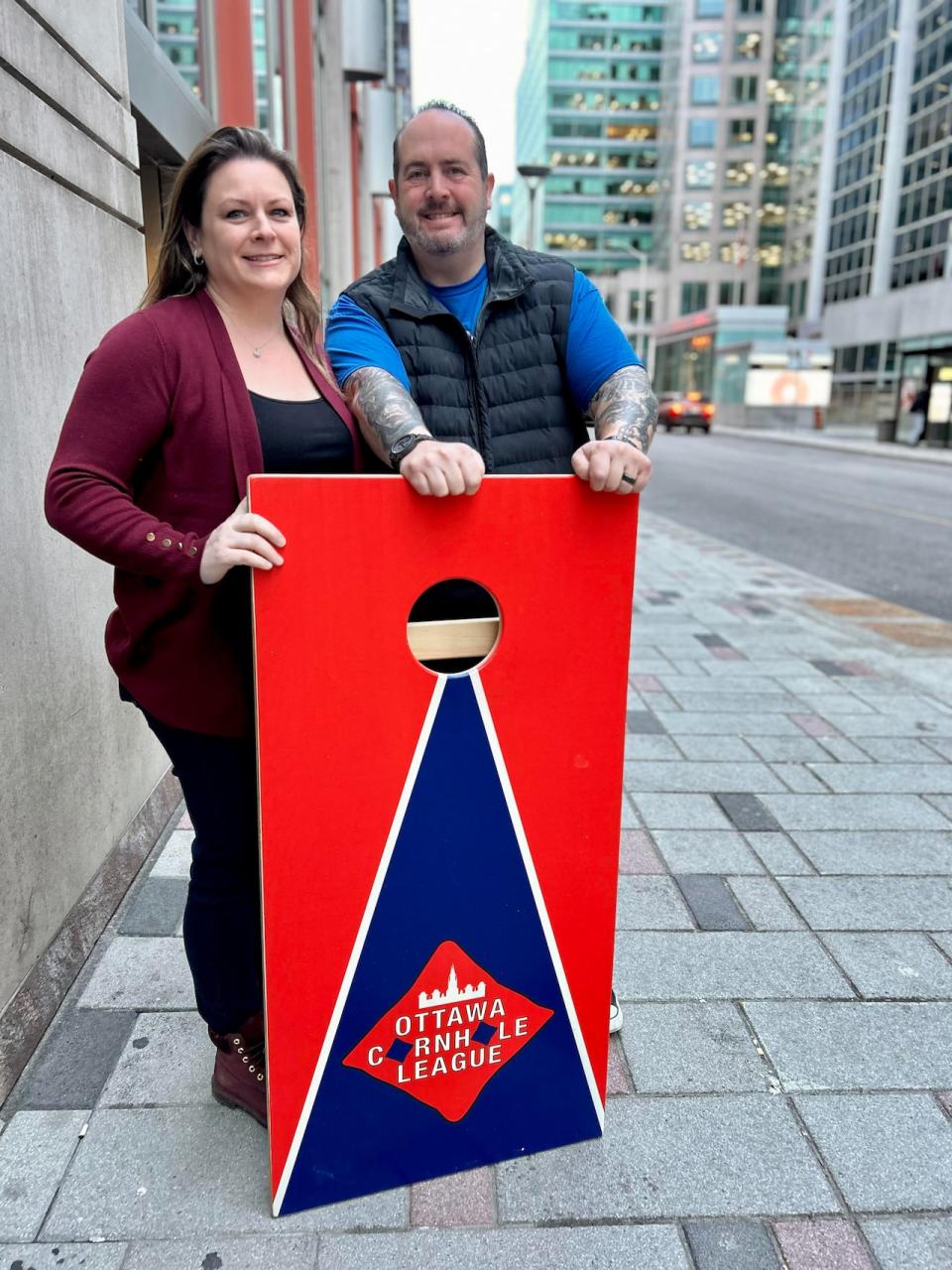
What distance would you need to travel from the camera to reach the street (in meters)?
9.20

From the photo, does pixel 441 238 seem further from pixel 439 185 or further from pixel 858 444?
pixel 858 444

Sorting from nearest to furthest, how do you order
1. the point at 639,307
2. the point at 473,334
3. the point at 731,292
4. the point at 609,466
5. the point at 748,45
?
the point at 609,466 < the point at 473,334 < the point at 748,45 < the point at 731,292 < the point at 639,307

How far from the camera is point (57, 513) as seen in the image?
5.48 feet

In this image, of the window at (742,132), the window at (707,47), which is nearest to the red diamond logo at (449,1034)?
the window at (742,132)

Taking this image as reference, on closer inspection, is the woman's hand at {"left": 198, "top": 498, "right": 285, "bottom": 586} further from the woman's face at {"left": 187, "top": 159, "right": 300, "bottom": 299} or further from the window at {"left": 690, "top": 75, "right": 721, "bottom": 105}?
the window at {"left": 690, "top": 75, "right": 721, "bottom": 105}

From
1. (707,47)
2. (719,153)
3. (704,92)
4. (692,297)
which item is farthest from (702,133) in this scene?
(692,297)

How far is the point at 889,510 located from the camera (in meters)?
13.9

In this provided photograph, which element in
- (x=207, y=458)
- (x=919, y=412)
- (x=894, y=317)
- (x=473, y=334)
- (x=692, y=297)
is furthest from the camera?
(x=692, y=297)

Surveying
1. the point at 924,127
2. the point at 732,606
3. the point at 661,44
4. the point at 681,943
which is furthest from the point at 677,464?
the point at 661,44

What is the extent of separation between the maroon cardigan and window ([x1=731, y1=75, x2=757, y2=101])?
83.8m

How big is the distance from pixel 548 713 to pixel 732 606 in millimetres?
5870

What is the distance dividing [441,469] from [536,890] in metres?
0.86

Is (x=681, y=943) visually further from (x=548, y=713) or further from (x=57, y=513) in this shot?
(x=57, y=513)

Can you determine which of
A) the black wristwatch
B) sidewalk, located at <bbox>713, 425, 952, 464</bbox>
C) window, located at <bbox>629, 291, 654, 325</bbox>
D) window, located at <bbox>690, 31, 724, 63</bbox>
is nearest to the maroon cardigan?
the black wristwatch
